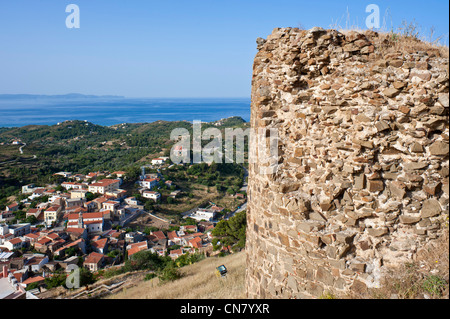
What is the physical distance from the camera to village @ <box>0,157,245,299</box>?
23625mm

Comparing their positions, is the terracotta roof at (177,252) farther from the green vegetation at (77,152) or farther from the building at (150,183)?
the building at (150,183)

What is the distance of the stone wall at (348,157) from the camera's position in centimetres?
268

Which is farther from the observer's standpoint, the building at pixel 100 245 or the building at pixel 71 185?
the building at pixel 71 185

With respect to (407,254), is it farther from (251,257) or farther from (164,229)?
(164,229)

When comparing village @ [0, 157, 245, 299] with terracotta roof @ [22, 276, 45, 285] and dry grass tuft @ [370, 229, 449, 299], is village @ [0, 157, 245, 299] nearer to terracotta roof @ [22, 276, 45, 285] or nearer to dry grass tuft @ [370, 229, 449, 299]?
terracotta roof @ [22, 276, 45, 285]

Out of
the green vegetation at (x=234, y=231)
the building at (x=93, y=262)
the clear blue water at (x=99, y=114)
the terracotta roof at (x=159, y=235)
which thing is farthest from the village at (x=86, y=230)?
the clear blue water at (x=99, y=114)

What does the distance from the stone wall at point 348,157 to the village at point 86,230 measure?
1741 centimetres

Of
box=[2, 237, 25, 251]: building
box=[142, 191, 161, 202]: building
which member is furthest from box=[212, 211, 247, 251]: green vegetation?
box=[142, 191, 161, 202]: building

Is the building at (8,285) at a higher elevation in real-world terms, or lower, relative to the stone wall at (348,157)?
lower

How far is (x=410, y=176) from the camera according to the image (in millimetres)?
2699

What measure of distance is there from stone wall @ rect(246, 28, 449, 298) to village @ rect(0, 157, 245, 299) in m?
17.4
